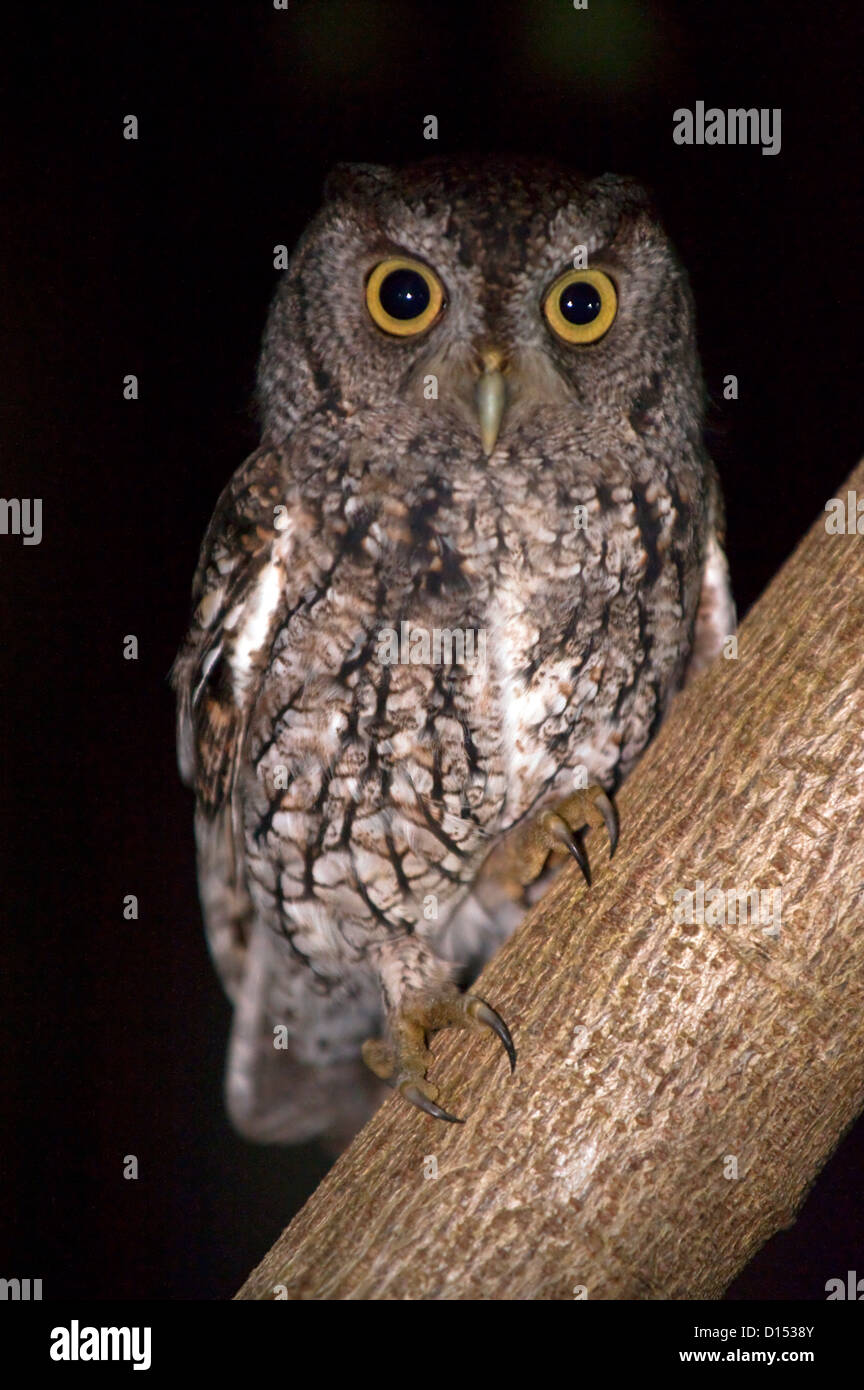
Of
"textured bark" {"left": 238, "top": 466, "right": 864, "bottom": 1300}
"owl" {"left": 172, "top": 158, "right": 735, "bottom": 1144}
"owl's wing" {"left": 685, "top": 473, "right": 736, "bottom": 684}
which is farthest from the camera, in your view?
"owl's wing" {"left": 685, "top": 473, "right": 736, "bottom": 684}

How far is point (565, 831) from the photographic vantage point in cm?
159

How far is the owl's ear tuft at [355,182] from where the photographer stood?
1695 millimetres

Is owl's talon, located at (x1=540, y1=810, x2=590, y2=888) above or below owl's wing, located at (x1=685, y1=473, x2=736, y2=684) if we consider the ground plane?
below

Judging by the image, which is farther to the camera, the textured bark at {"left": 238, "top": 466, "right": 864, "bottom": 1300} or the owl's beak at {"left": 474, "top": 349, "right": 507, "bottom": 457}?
the owl's beak at {"left": 474, "top": 349, "right": 507, "bottom": 457}

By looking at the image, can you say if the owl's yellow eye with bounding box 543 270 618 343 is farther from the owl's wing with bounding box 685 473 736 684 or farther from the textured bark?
the textured bark

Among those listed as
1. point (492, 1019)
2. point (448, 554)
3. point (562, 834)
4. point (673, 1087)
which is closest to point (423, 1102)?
point (492, 1019)

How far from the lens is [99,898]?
2.50 meters

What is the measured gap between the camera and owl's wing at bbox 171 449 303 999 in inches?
70.6

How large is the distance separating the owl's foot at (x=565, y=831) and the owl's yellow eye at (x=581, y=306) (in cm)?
73

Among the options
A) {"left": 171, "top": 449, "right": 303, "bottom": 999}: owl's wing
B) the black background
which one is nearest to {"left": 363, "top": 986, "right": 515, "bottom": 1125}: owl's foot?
{"left": 171, "top": 449, "right": 303, "bottom": 999}: owl's wing

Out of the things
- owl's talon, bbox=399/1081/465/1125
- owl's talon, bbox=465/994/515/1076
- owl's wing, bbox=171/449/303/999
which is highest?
owl's wing, bbox=171/449/303/999

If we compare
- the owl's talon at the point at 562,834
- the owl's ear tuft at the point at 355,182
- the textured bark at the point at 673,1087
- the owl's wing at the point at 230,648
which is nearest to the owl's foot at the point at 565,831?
the owl's talon at the point at 562,834

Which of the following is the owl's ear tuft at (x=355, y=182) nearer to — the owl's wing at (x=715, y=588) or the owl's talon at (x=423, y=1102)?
the owl's wing at (x=715, y=588)
